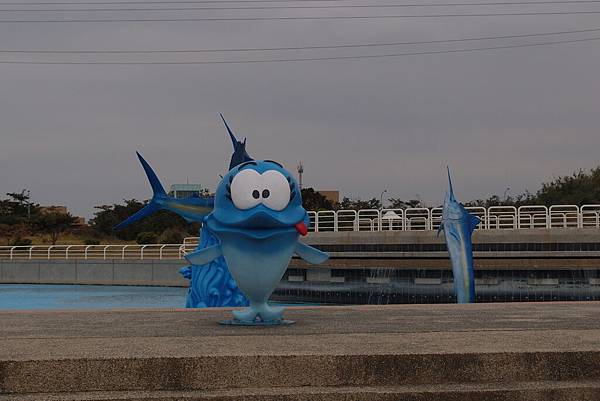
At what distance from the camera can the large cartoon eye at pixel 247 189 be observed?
877 cm

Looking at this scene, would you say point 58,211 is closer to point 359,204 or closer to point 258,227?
point 359,204

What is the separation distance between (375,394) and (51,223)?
192 feet

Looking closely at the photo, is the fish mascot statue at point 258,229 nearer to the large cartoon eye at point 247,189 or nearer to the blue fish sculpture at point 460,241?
the large cartoon eye at point 247,189

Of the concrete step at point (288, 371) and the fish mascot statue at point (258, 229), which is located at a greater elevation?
the fish mascot statue at point (258, 229)

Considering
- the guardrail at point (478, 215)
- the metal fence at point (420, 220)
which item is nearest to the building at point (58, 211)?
the metal fence at point (420, 220)

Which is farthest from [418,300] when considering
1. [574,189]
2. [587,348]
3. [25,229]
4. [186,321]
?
[25,229]

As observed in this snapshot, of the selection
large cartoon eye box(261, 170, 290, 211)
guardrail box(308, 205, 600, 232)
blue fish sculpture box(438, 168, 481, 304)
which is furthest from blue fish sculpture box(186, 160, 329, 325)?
guardrail box(308, 205, 600, 232)

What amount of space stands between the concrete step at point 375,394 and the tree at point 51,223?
56991 mm

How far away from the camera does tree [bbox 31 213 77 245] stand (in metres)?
61.8

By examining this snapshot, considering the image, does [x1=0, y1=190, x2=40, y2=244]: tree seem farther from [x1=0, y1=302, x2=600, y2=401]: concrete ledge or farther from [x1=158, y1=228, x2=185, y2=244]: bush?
[x1=0, y1=302, x2=600, y2=401]: concrete ledge

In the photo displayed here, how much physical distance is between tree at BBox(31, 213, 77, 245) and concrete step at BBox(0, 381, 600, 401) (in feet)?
187

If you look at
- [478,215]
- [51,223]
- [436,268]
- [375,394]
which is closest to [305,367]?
[375,394]

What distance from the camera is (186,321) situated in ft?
29.7

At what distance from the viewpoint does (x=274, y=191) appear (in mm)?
8781
